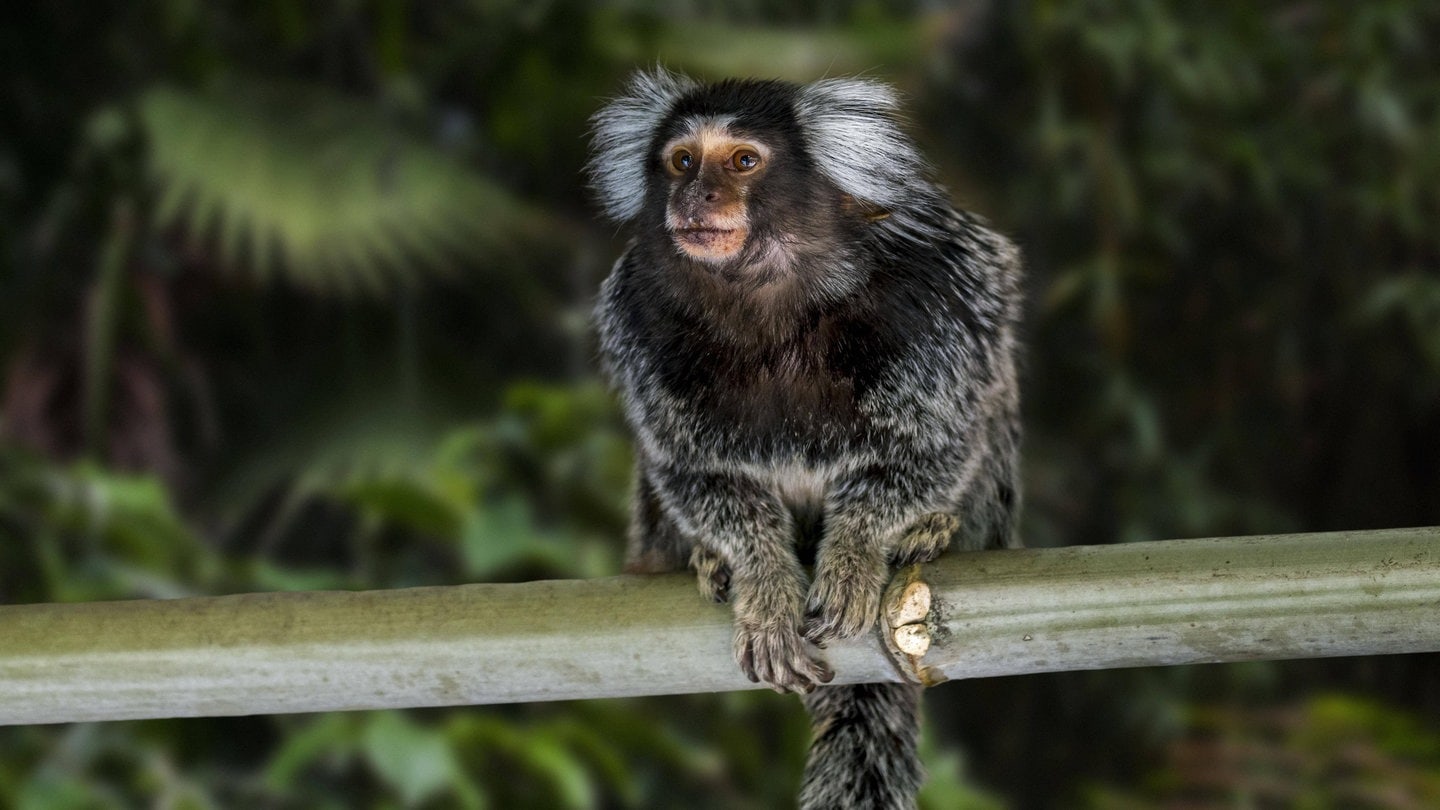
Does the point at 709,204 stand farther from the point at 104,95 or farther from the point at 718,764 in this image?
the point at 104,95

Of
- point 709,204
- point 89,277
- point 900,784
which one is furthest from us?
point 89,277

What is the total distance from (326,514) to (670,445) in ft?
8.38

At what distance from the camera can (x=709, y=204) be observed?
1488 mm

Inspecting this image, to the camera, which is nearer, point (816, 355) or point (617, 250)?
point (816, 355)

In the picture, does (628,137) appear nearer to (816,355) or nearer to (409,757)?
(816,355)

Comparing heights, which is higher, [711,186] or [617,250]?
[711,186]

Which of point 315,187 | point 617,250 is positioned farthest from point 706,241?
point 315,187

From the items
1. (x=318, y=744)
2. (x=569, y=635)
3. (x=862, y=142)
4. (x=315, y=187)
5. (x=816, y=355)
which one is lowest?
(x=318, y=744)

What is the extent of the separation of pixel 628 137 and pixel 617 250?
56.4 inches

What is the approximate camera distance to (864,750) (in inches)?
62.9

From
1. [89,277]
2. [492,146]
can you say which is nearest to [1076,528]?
[492,146]

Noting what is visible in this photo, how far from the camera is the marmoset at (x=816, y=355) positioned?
1552mm

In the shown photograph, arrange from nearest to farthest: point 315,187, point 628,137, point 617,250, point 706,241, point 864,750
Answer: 1. point 706,241
2. point 864,750
3. point 628,137
4. point 617,250
5. point 315,187

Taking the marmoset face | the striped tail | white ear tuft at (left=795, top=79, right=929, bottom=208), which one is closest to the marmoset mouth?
the marmoset face
